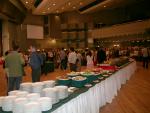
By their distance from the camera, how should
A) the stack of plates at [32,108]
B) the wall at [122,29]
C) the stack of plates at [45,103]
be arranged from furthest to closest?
the wall at [122,29], the stack of plates at [45,103], the stack of plates at [32,108]

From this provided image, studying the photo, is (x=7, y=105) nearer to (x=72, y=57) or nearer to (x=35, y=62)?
(x=35, y=62)

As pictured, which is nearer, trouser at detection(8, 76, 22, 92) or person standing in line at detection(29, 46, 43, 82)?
trouser at detection(8, 76, 22, 92)

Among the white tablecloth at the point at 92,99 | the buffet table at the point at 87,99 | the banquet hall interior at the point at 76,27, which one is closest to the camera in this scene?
the buffet table at the point at 87,99

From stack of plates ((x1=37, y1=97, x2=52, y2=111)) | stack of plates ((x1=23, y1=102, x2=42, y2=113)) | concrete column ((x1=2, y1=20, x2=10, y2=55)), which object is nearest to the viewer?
stack of plates ((x1=23, y1=102, x2=42, y2=113))

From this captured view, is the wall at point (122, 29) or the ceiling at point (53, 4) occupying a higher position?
the ceiling at point (53, 4)

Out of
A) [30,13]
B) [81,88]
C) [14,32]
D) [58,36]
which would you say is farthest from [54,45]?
[81,88]

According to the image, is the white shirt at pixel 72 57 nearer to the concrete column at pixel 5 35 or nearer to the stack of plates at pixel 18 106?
the stack of plates at pixel 18 106

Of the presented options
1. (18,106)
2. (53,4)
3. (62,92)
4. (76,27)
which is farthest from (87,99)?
(76,27)

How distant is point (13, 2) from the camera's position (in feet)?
74.0

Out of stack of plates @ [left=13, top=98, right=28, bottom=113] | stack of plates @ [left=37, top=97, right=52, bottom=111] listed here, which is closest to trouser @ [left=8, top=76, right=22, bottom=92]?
stack of plates @ [left=37, top=97, right=52, bottom=111]

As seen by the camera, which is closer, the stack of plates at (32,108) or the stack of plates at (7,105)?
the stack of plates at (32,108)

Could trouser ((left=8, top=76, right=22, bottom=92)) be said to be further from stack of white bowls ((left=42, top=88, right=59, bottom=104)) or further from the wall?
the wall

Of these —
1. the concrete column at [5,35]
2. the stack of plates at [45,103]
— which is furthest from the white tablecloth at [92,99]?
the concrete column at [5,35]

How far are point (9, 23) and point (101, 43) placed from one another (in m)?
13.0
